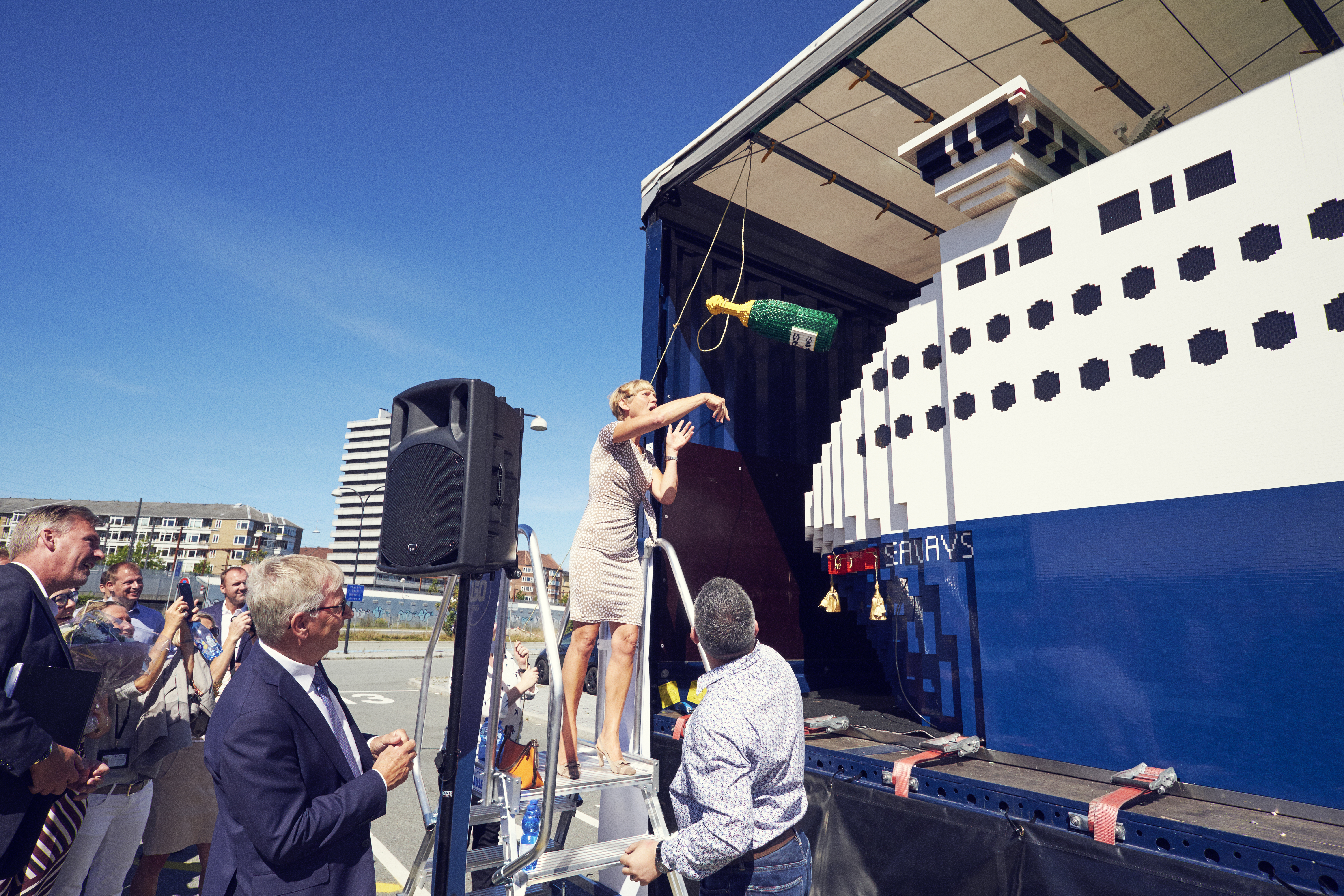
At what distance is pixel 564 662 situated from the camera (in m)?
4.73

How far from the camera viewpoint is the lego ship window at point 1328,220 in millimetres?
2480

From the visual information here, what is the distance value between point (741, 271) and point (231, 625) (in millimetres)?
4276

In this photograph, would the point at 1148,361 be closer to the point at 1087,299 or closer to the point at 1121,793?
the point at 1087,299

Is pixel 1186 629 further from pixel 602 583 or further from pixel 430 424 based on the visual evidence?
pixel 430 424

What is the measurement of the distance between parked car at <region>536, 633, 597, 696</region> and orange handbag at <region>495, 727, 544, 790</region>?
1.43ft

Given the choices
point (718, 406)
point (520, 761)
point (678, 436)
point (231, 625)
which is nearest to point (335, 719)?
point (678, 436)

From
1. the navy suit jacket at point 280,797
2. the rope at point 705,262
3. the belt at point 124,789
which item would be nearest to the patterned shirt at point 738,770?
the navy suit jacket at point 280,797

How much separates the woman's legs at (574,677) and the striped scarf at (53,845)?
174 centimetres

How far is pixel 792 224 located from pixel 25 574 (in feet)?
17.2

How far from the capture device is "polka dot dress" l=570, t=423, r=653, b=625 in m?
3.12

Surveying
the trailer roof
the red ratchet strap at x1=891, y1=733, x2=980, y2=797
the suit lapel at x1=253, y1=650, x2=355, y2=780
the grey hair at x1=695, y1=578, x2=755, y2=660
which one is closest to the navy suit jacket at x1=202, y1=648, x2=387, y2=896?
the suit lapel at x1=253, y1=650, x2=355, y2=780

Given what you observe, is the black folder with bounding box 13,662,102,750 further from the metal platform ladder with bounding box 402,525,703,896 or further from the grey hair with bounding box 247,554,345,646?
the metal platform ladder with bounding box 402,525,703,896

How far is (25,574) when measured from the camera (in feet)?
7.22

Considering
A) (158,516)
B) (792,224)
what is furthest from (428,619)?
(158,516)
